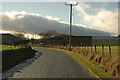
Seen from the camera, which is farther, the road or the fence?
the fence

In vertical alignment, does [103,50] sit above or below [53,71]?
above

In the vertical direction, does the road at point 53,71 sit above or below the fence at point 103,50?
below

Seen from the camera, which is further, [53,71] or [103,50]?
[103,50]

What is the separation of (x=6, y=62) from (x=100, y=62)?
8.18 metres

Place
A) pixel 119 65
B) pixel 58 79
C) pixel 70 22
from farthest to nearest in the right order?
pixel 70 22 → pixel 119 65 → pixel 58 79

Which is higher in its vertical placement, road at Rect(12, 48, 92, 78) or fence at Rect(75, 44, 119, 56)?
fence at Rect(75, 44, 119, 56)

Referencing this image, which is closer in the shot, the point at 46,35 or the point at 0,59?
the point at 0,59

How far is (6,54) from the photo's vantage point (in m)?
20.5

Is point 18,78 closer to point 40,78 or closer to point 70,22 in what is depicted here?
point 40,78

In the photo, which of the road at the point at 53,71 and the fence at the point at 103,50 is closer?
the road at the point at 53,71

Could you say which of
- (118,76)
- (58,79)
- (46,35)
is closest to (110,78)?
(118,76)

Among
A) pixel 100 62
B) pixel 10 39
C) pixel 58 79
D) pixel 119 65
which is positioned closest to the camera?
pixel 58 79

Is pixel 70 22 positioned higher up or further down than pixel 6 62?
higher up

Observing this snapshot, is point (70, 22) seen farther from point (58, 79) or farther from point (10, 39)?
point (10, 39)
